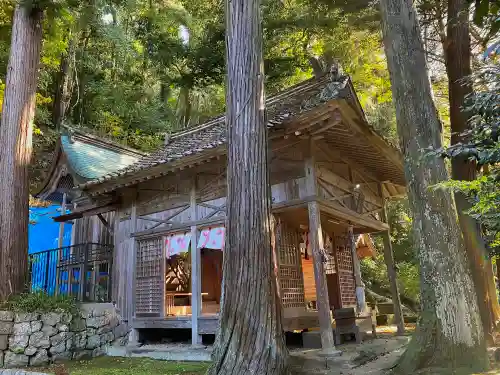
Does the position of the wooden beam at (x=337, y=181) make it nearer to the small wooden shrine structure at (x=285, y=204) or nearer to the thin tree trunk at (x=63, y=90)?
the small wooden shrine structure at (x=285, y=204)

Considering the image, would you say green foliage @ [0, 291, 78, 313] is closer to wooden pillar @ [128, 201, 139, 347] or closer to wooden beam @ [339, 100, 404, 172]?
wooden pillar @ [128, 201, 139, 347]

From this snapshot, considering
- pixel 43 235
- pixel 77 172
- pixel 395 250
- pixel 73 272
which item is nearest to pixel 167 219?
pixel 73 272

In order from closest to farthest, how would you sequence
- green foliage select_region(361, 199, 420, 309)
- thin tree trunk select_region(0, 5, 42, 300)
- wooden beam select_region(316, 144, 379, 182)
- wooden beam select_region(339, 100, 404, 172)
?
wooden beam select_region(339, 100, 404, 172) → wooden beam select_region(316, 144, 379, 182) → thin tree trunk select_region(0, 5, 42, 300) → green foliage select_region(361, 199, 420, 309)

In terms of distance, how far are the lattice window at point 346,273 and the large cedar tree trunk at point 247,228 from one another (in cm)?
625

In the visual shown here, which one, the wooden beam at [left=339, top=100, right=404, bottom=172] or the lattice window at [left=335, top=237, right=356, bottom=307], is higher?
the wooden beam at [left=339, top=100, right=404, bottom=172]

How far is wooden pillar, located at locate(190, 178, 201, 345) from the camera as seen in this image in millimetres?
9008

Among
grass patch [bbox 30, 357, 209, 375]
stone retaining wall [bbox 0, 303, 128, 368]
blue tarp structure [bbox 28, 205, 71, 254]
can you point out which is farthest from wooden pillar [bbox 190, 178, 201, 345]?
blue tarp structure [bbox 28, 205, 71, 254]

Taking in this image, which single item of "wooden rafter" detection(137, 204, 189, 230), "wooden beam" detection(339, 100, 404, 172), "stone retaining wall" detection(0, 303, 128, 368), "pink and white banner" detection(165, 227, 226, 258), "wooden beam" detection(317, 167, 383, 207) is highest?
"wooden beam" detection(339, 100, 404, 172)

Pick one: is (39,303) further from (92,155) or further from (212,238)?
(92,155)

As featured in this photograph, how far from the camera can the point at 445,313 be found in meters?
5.36

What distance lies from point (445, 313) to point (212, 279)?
1003 centimetres

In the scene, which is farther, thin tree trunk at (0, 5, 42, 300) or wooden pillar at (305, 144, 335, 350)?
thin tree trunk at (0, 5, 42, 300)

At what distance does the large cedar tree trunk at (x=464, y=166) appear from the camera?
8.16 meters

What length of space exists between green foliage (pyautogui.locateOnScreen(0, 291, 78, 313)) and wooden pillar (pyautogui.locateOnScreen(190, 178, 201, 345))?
306 centimetres
